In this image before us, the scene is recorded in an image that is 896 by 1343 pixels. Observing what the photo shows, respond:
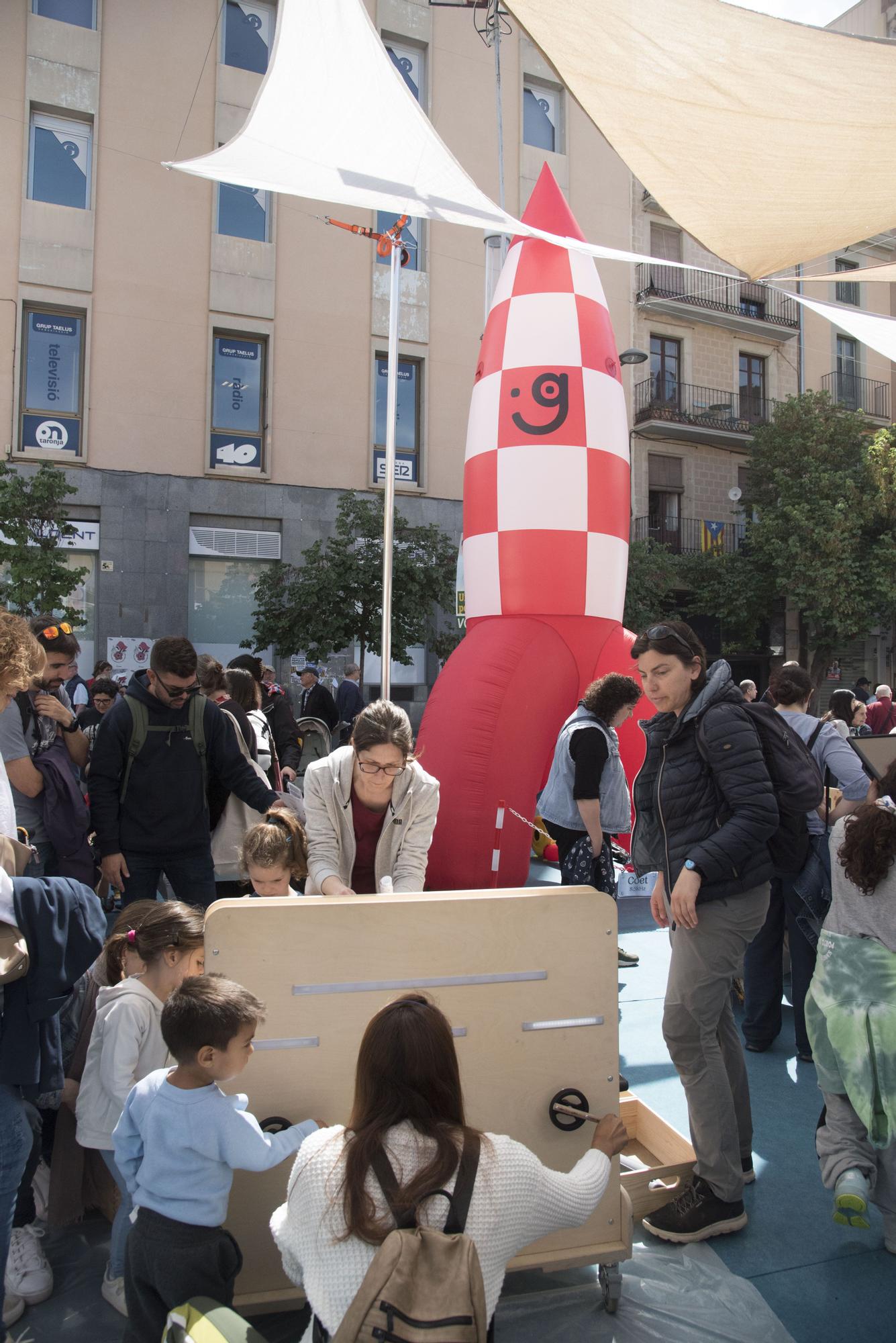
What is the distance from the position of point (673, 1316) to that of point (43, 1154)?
1881mm

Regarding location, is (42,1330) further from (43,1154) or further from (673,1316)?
(673,1316)

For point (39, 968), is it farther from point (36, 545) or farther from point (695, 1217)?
point (36, 545)

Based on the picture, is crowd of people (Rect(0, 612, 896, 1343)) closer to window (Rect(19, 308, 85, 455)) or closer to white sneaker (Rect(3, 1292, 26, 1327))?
white sneaker (Rect(3, 1292, 26, 1327))

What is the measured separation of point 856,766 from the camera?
4.16 metres

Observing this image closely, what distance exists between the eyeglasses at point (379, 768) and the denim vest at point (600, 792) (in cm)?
155

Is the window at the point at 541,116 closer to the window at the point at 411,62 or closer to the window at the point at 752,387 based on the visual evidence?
the window at the point at 411,62

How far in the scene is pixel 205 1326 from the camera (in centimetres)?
166

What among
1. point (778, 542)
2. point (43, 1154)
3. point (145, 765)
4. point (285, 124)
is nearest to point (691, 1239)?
point (43, 1154)

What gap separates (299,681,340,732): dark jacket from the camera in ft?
32.9

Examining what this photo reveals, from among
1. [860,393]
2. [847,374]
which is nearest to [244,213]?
[847,374]

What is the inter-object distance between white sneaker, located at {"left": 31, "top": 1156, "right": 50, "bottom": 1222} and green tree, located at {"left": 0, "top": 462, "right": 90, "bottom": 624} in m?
10.2

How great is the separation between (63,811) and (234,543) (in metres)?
12.5

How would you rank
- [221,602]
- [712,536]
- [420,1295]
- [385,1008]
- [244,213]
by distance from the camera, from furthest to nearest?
[712,536] < [221,602] < [244,213] < [385,1008] < [420,1295]

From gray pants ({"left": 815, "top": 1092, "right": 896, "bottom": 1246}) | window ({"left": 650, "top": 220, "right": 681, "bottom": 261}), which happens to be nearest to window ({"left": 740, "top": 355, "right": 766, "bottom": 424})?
window ({"left": 650, "top": 220, "right": 681, "bottom": 261})
